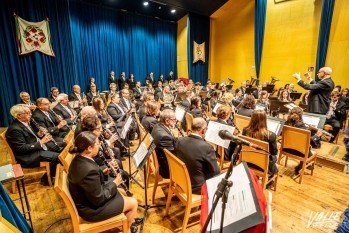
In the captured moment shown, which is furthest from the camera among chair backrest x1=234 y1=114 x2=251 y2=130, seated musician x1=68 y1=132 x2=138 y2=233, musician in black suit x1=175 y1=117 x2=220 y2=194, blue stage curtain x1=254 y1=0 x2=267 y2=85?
blue stage curtain x1=254 y1=0 x2=267 y2=85

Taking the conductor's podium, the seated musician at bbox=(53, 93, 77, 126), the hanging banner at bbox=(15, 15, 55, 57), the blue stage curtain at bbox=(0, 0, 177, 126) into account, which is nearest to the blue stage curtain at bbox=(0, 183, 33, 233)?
the seated musician at bbox=(53, 93, 77, 126)

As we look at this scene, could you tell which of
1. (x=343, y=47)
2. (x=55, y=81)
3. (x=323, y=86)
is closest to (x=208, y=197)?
(x=323, y=86)

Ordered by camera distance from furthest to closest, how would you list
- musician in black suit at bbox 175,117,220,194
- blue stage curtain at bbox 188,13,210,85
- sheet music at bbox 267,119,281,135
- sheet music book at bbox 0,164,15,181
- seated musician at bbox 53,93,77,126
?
blue stage curtain at bbox 188,13,210,85 < seated musician at bbox 53,93,77,126 < sheet music at bbox 267,119,281,135 < musician in black suit at bbox 175,117,220,194 < sheet music book at bbox 0,164,15,181

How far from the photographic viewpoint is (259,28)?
10141 mm

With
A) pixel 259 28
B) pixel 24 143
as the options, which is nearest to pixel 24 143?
pixel 24 143

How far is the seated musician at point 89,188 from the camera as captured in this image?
5.76ft

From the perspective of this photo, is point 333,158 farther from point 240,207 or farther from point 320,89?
point 240,207

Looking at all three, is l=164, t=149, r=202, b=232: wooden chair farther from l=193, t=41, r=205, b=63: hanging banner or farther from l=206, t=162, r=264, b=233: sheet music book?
l=193, t=41, r=205, b=63: hanging banner

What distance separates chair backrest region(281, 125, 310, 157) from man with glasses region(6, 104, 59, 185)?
358cm

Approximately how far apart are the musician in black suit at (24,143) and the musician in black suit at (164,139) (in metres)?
1.62

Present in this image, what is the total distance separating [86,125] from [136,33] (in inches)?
390

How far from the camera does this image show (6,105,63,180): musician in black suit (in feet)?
9.78

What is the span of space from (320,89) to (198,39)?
940 centimetres

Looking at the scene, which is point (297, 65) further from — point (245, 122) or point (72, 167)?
point (72, 167)
